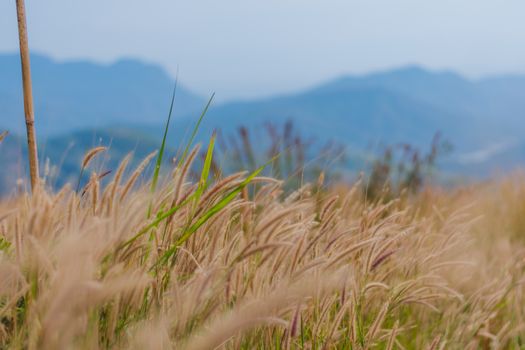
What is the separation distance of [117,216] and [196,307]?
0.31 metres

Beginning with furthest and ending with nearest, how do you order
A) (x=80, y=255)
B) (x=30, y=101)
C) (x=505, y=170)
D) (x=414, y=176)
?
(x=505, y=170)
(x=414, y=176)
(x=30, y=101)
(x=80, y=255)

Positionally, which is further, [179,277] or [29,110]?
[29,110]

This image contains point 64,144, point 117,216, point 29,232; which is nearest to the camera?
point 29,232

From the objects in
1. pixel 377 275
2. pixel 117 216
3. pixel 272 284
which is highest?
pixel 117 216

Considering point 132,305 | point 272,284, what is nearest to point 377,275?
point 272,284

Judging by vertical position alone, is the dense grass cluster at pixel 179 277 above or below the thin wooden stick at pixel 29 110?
below

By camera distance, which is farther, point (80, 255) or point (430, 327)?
point (430, 327)

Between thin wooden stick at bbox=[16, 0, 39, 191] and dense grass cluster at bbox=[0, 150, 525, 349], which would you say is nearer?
dense grass cluster at bbox=[0, 150, 525, 349]

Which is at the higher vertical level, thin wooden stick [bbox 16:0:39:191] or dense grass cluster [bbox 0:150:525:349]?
thin wooden stick [bbox 16:0:39:191]

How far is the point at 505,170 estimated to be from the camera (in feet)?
30.1

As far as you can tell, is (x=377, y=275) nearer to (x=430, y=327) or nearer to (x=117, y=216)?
Answer: (x=430, y=327)

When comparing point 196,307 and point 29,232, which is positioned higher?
point 29,232

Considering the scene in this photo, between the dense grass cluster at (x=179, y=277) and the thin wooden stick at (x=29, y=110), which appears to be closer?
the dense grass cluster at (x=179, y=277)

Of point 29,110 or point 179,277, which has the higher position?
point 29,110
